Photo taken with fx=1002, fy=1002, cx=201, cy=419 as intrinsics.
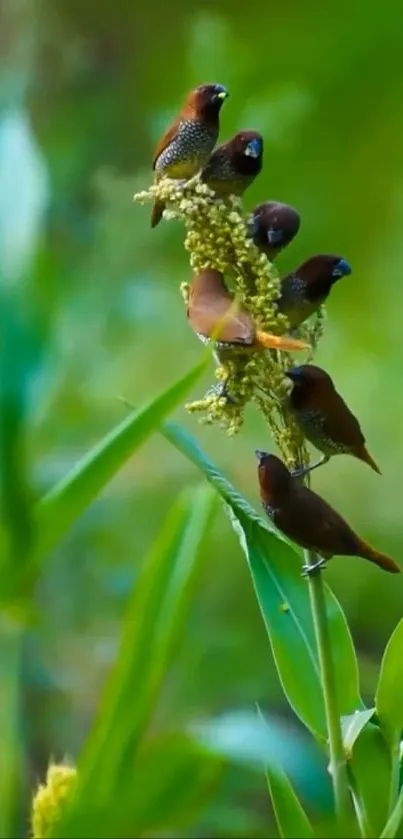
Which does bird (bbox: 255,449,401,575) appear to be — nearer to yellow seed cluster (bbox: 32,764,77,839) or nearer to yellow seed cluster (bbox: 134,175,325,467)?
yellow seed cluster (bbox: 134,175,325,467)

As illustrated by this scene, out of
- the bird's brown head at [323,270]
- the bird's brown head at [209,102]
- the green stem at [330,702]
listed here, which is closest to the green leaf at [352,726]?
the green stem at [330,702]

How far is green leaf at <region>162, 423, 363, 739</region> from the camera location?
594mm

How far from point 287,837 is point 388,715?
0.29 ft

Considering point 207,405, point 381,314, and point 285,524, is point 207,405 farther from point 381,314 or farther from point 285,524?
point 381,314

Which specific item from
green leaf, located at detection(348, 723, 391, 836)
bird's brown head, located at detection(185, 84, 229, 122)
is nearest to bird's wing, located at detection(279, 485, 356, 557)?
green leaf, located at detection(348, 723, 391, 836)

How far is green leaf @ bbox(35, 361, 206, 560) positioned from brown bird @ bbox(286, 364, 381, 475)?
0.09 m

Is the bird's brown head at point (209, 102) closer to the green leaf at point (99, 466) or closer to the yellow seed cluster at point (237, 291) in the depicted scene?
the yellow seed cluster at point (237, 291)

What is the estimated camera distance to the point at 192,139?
0.61m

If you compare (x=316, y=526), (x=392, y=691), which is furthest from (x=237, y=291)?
(x=392, y=691)

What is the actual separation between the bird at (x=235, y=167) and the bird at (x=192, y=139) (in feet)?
0.04

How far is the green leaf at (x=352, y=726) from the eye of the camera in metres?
0.56

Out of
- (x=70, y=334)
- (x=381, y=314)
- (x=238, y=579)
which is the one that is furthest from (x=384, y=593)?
(x=70, y=334)

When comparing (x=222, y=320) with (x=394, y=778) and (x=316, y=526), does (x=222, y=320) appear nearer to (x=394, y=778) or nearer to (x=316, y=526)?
(x=316, y=526)

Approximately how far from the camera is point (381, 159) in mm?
754
